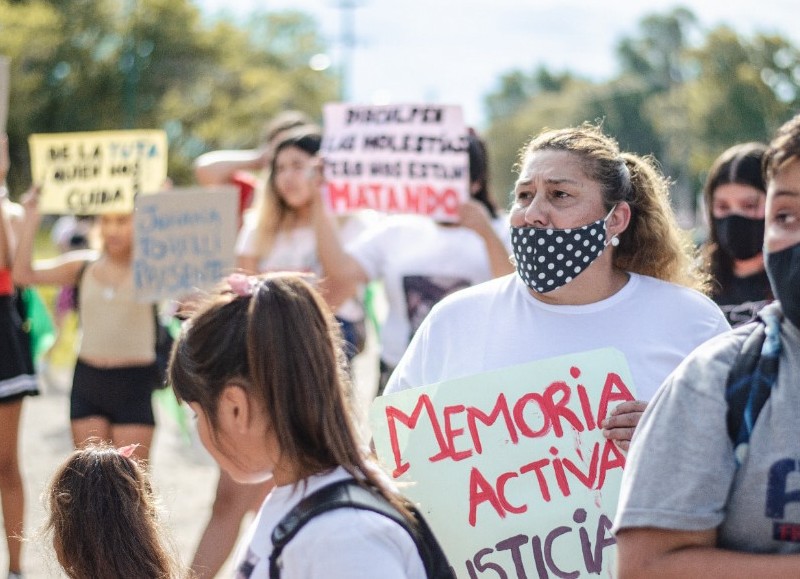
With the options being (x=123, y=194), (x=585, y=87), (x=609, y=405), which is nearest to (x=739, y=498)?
(x=609, y=405)

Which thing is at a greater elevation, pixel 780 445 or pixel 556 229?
pixel 556 229

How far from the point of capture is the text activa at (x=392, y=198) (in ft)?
17.2

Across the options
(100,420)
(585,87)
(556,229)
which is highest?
(585,87)

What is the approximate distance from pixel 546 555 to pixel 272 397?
0.99m

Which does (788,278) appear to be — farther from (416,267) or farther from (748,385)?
(416,267)

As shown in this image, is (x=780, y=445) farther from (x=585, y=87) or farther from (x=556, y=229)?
(x=585, y=87)

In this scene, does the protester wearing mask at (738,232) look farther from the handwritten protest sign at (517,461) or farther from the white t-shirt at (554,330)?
the handwritten protest sign at (517,461)

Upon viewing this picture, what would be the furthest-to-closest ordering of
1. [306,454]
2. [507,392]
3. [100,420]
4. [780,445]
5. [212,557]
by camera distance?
[100,420] < [212,557] < [507,392] < [306,454] < [780,445]

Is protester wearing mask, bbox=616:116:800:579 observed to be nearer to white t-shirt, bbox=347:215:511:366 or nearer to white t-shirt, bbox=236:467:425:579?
white t-shirt, bbox=236:467:425:579

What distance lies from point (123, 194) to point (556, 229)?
3907 millimetres

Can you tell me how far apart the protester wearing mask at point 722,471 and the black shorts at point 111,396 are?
3.93 m

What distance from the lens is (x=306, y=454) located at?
81.8 inches

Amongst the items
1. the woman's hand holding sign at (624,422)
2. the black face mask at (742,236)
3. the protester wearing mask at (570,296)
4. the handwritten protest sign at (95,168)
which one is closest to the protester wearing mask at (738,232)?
the black face mask at (742,236)

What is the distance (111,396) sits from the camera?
17.6 ft
